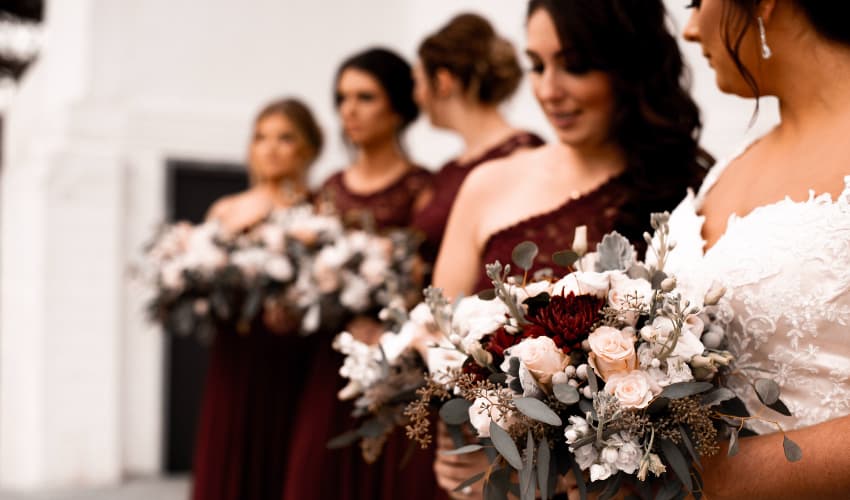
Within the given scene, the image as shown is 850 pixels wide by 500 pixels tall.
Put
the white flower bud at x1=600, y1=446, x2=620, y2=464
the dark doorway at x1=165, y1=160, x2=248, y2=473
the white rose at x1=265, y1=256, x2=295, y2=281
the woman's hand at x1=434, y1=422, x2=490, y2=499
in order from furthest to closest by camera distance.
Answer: the dark doorway at x1=165, y1=160, x2=248, y2=473, the white rose at x1=265, y1=256, x2=295, y2=281, the woman's hand at x1=434, y1=422, x2=490, y2=499, the white flower bud at x1=600, y1=446, x2=620, y2=464

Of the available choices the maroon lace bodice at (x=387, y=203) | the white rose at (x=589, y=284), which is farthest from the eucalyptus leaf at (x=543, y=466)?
the maroon lace bodice at (x=387, y=203)

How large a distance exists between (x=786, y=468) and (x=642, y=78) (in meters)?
0.94

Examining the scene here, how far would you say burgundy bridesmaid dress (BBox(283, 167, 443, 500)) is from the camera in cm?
301

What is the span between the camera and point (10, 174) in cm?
699

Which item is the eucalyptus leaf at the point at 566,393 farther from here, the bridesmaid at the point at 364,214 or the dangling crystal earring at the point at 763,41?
the bridesmaid at the point at 364,214

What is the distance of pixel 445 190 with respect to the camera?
3.02 m

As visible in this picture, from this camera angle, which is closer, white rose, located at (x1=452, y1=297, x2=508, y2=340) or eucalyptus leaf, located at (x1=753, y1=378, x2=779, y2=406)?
eucalyptus leaf, located at (x1=753, y1=378, x2=779, y2=406)

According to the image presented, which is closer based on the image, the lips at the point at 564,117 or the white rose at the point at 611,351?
the white rose at the point at 611,351

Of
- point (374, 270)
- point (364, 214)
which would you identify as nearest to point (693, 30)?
point (374, 270)

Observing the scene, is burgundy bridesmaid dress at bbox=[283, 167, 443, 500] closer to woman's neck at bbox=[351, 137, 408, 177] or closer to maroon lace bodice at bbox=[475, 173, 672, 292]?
woman's neck at bbox=[351, 137, 408, 177]

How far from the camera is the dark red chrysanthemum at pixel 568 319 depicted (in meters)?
1.28

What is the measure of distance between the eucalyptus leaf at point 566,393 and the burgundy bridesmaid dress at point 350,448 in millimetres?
1724

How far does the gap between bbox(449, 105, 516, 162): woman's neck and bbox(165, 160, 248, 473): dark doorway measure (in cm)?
360

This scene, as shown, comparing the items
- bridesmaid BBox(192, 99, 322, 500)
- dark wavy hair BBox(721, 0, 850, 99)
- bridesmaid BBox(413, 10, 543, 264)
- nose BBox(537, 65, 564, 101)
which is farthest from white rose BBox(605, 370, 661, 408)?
bridesmaid BBox(192, 99, 322, 500)
